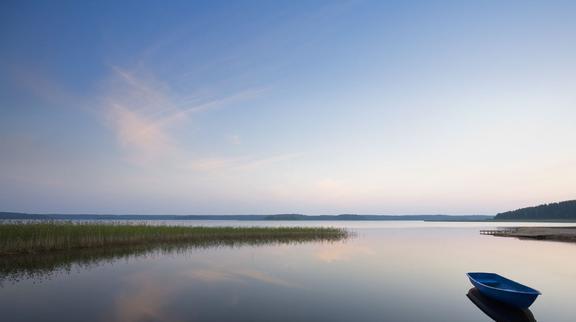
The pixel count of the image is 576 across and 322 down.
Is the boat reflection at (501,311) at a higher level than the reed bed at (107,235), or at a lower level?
lower

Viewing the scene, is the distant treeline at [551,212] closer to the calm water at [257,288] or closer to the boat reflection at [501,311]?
the calm water at [257,288]

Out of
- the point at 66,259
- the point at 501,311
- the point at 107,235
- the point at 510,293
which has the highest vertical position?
the point at 107,235

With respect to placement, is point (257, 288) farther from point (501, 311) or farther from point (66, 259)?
point (66, 259)

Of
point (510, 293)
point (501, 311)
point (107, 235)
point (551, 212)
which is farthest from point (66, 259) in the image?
point (551, 212)

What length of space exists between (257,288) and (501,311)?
31.6ft

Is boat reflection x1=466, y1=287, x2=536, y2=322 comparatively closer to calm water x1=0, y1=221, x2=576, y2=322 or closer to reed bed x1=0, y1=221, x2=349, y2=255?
calm water x1=0, y1=221, x2=576, y2=322

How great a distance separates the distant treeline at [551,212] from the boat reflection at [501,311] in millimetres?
153240

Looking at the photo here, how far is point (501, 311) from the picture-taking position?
492 inches

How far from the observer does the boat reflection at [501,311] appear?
11.7 metres

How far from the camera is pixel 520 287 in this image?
13492mm

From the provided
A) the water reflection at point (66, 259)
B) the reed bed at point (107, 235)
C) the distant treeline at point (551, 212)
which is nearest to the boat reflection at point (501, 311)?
the water reflection at point (66, 259)

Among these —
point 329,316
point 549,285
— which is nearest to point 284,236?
point 549,285

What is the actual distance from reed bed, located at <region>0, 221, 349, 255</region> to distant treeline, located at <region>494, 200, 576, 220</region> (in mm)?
131896

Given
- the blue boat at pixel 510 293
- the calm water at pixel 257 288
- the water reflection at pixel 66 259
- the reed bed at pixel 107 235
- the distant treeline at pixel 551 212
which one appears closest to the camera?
the blue boat at pixel 510 293
